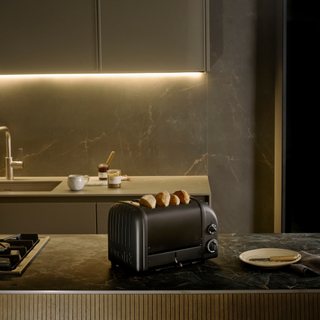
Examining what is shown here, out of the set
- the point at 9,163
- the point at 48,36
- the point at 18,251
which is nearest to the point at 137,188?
the point at 9,163

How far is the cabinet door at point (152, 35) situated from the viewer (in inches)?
116

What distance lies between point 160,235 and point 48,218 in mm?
1590

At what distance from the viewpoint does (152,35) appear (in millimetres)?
2949

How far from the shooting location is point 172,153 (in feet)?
10.9

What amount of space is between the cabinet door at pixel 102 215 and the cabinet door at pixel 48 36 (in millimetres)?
1024

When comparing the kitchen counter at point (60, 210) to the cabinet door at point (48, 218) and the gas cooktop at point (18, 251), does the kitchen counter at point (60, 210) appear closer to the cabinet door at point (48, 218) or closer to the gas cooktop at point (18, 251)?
the cabinet door at point (48, 218)

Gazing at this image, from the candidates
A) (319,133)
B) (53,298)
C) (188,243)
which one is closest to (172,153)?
(319,133)

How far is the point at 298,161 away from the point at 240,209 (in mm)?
627

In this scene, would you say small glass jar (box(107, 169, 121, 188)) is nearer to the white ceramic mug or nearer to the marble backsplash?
the white ceramic mug

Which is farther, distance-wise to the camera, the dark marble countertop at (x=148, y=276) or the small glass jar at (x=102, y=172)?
the small glass jar at (x=102, y=172)

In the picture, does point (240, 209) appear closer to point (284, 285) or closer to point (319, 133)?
point (319, 133)

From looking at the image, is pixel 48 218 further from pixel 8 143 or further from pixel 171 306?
pixel 171 306

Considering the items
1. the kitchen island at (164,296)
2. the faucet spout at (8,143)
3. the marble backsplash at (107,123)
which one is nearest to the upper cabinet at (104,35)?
the marble backsplash at (107,123)

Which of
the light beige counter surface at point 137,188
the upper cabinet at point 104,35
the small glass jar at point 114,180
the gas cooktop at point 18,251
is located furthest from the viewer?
the upper cabinet at point 104,35
